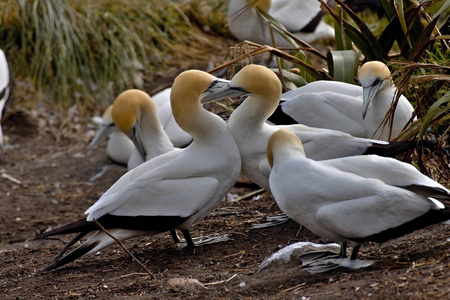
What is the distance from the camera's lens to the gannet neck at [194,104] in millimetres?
4383

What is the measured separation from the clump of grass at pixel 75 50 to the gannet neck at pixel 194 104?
16.9 feet

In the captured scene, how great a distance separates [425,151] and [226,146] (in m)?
1.39

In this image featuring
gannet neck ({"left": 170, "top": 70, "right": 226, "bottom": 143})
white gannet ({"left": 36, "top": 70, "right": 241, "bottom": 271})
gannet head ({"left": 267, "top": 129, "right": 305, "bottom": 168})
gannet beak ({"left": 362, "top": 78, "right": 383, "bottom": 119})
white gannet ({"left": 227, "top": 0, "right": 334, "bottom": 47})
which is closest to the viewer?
gannet head ({"left": 267, "top": 129, "right": 305, "bottom": 168})

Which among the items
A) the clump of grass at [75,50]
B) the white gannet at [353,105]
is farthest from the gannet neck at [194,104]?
the clump of grass at [75,50]

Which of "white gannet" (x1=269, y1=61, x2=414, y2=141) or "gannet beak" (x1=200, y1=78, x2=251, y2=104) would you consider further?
"white gannet" (x1=269, y1=61, x2=414, y2=141)

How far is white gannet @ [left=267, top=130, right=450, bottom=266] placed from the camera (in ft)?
11.0

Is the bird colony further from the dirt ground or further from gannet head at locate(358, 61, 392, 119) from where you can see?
the dirt ground

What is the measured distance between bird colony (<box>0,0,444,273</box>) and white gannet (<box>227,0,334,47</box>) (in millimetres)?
2454

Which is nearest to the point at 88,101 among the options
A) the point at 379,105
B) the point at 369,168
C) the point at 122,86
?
the point at 122,86

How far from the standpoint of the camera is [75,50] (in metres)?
9.62

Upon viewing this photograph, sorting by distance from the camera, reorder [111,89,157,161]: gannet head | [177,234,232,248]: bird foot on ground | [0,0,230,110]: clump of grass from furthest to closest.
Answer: [0,0,230,110]: clump of grass
[111,89,157,161]: gannet head
[177,234,232,248]: bird foot on ground

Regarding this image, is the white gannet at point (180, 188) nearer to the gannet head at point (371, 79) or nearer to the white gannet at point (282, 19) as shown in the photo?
the gannet head at point (371, 79)

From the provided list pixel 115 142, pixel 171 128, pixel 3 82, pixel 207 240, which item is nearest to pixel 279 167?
pixel 207 240

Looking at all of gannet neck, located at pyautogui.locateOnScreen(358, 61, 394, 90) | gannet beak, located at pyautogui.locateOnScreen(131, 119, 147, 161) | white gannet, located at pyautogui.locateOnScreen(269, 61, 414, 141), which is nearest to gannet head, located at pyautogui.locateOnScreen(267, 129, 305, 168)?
white gannet, located at pyautogui.locateOnScreen(269, 61, 414, 141)
